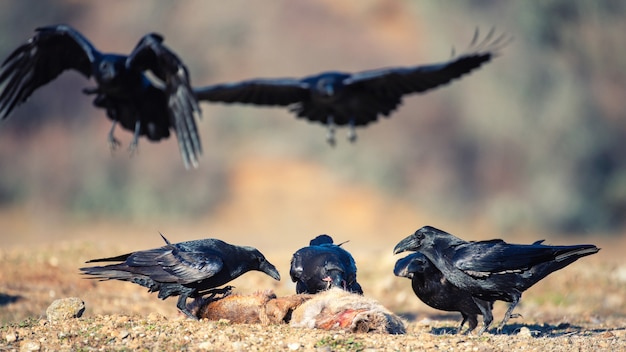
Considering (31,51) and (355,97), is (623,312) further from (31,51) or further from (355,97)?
(31,51)

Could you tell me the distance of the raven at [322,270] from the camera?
710 centimetres

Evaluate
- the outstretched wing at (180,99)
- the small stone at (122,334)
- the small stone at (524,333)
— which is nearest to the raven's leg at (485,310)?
the small stone at (524,333)

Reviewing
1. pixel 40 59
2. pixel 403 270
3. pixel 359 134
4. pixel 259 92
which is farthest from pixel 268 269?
pixel 359 134

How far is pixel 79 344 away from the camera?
19.8 ft

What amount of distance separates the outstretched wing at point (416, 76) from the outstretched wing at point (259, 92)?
0.84 meters

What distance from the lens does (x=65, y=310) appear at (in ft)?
22.7

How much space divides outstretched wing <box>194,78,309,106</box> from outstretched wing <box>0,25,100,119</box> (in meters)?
2.25

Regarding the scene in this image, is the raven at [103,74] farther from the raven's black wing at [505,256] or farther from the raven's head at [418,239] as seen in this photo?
the raven's black wing at [505,256]

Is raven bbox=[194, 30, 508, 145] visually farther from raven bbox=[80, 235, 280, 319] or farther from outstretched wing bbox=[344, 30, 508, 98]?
raven bbox=[80, 235, 280, 319]

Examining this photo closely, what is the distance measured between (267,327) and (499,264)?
1.79m

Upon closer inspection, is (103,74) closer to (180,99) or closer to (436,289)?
(180,99)

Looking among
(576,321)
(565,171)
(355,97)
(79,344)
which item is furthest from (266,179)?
(79,344)

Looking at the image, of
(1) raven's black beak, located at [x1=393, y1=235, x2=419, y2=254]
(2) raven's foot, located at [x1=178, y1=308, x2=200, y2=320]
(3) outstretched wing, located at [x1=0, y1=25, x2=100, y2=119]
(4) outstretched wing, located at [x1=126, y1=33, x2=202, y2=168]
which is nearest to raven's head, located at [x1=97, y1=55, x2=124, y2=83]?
(3) outstretched wing, located at [x1=0, y1=25, x2=100, y2=119]

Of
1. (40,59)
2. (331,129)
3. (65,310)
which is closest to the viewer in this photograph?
(65,310)
